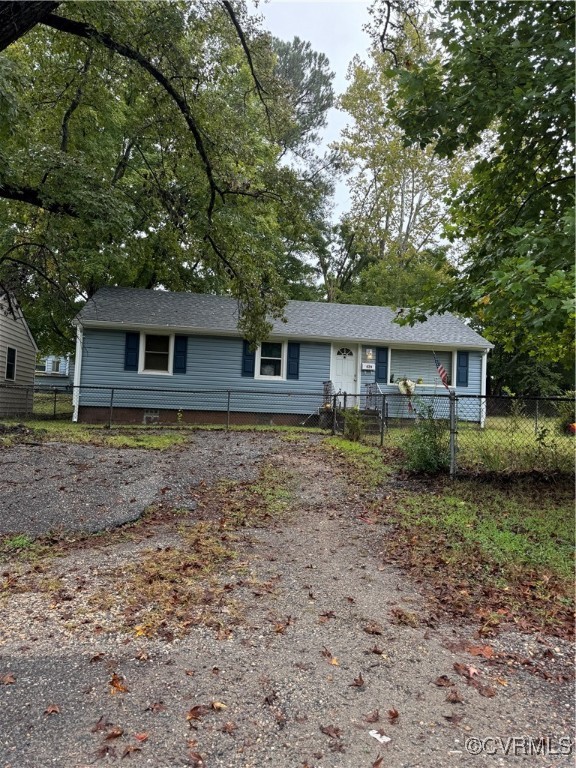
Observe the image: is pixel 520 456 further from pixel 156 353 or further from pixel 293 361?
pixel 156 353

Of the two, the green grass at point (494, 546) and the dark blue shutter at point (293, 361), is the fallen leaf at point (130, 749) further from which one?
the dark blue shutter at point (293, 361)

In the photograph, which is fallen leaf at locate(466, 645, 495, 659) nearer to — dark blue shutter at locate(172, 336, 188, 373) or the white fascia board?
the white fascia board

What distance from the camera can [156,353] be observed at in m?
15.3

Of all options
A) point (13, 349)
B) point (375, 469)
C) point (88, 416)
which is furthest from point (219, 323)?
point (375, 469)

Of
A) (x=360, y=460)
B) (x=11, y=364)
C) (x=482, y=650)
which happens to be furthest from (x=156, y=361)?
(x=482, y=650)

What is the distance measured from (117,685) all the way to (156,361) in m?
13.4

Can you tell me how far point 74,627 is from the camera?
3.15m

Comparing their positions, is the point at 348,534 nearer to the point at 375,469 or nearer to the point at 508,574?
the point at 508,574

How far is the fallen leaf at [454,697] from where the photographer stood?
2471mm

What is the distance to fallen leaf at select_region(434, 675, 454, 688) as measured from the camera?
2.62 m

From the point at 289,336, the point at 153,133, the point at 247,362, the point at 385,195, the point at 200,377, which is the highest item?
the point at 385,195

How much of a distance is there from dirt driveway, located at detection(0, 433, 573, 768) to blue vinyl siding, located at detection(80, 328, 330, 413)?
10.2 metres

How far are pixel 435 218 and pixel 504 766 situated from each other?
2591cm

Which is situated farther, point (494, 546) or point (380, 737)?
point (494, 546)
